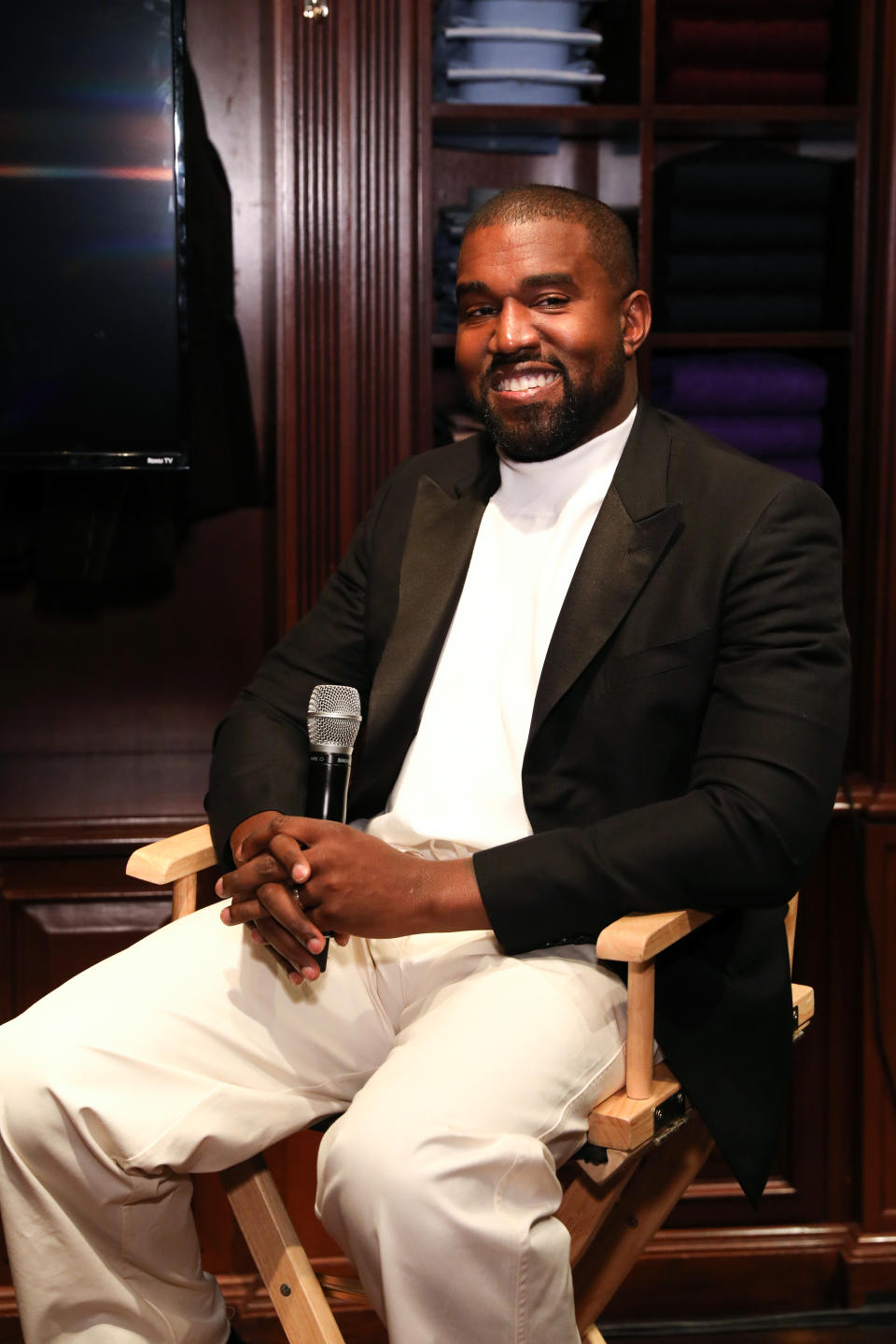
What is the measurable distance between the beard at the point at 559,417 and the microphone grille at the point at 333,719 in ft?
1.74

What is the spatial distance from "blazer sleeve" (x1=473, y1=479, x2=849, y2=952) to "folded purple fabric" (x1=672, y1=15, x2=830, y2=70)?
1.20m

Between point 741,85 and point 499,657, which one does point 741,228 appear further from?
point 499,657

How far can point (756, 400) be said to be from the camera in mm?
2549

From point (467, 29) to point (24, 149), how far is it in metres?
0.79

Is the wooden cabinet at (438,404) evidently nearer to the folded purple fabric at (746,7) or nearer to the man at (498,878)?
the folded purple fabric at (746,7)

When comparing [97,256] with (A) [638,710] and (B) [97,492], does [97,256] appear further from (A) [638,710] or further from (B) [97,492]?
(A) [638,710]

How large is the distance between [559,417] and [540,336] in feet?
0.38

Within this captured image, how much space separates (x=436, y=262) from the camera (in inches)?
103

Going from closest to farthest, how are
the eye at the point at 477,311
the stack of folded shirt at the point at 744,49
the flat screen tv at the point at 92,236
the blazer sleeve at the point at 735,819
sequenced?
1. the blazer sleeve at the point at 735,819
2. the eye at the point at 477,311
3. the flat screen tv at the point at 92,236
4. the stack of folded shirt at the point at 744,49

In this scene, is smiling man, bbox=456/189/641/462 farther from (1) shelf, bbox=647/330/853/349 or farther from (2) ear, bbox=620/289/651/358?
(1) shelf, bbox=647/330/853/349

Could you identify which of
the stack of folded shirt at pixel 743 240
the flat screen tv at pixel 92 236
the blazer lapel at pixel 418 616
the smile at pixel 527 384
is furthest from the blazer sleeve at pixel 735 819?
the flat screen tv at pixel 92 236

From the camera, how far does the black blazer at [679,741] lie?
5.52 ft

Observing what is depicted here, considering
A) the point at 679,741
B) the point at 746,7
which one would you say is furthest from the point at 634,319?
the point at 746,7

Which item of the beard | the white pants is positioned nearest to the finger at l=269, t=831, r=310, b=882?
the white pants
